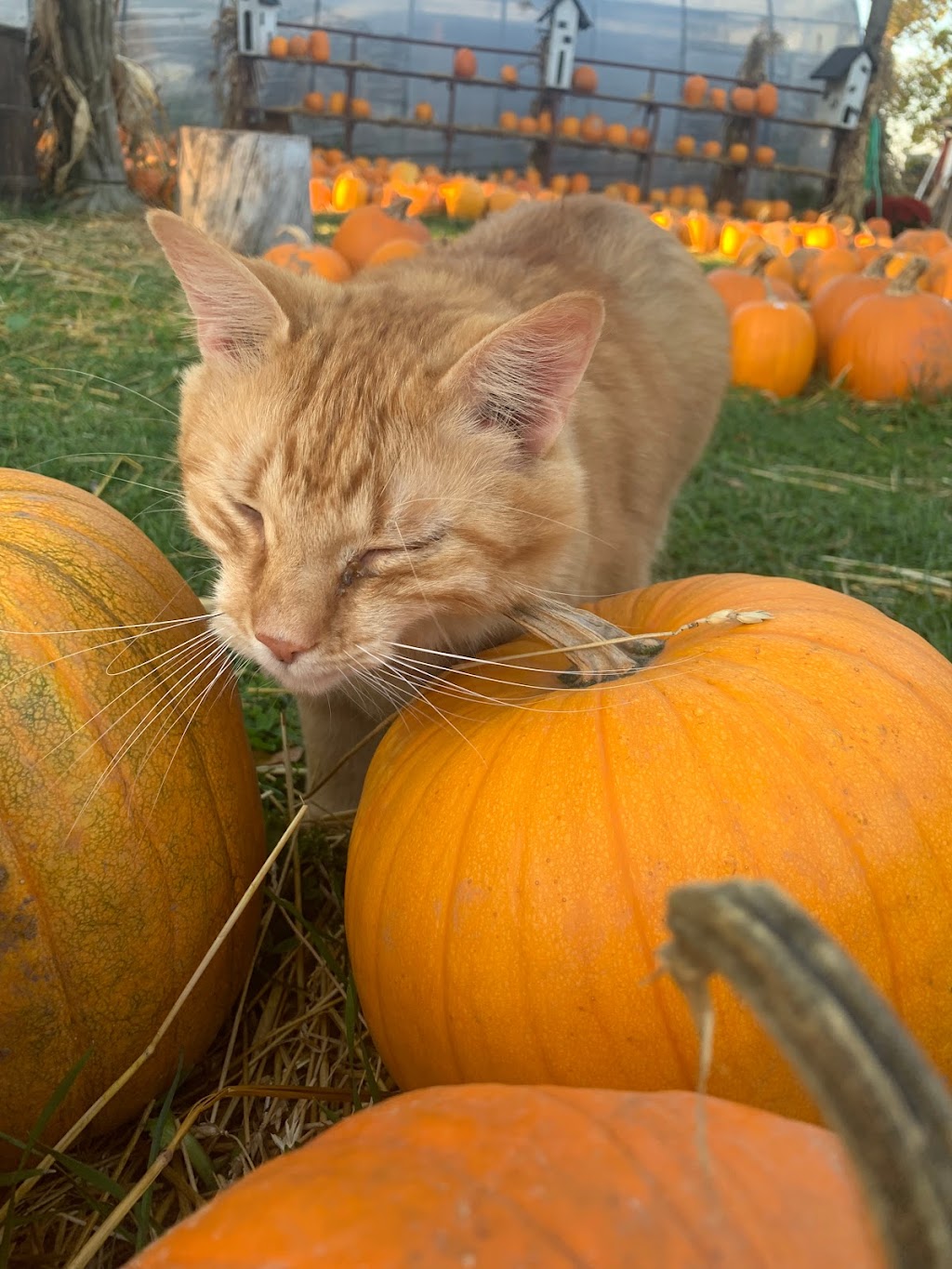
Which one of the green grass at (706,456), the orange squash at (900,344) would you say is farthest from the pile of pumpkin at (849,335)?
the green grass at (706,456)

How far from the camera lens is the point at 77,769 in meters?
1.20

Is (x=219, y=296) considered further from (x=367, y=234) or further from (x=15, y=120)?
(x=15, y=120)

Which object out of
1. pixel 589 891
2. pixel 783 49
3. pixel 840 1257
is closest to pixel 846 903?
pixel 589 891

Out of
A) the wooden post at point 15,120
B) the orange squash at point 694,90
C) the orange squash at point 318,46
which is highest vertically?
the orange squash at point 694,90

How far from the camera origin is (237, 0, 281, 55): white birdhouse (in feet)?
40.0

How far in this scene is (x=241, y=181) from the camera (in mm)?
6699

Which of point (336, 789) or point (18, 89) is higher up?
point (18, 89)

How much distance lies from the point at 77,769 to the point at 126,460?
2.46 m

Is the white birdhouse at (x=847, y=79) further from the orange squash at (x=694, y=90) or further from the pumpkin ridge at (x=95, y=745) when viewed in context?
the pumpkin ridge at (x=95, y=745)

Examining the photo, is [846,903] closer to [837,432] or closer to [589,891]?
[589,891]

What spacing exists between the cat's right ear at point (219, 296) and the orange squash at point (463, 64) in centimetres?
1374

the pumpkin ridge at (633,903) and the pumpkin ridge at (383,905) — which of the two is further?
the pumpkin ridge at (383,905)

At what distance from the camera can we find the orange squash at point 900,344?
5.36 meters

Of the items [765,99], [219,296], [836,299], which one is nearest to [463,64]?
[765,99]
